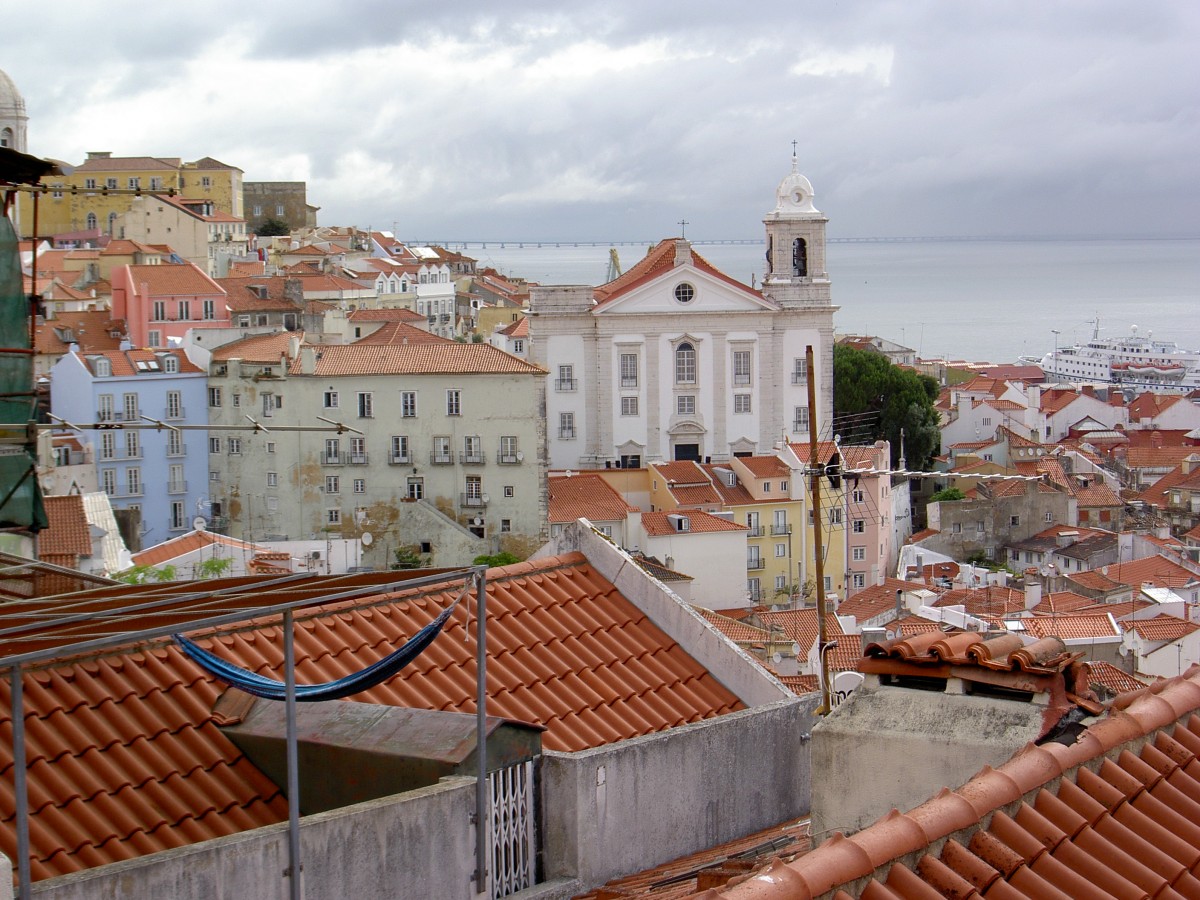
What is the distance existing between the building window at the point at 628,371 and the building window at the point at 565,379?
1403 millimetres

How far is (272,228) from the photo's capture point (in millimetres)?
94875

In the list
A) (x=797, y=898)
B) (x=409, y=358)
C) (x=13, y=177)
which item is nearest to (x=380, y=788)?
(x=797, y=898)

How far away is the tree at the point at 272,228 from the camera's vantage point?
3713 inches

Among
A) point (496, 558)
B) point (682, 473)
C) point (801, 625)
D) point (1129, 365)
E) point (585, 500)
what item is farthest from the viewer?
point (1129, 365)

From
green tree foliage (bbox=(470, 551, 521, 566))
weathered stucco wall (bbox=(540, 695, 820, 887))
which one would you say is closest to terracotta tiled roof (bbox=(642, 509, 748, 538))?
green tree foliage (bbox=(470, 551, 521, 566))

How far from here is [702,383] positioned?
49094mm

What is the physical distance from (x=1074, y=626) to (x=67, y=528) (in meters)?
13.6

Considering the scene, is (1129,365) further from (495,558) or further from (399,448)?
(495,558)

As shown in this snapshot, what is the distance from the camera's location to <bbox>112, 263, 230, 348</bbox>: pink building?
46.8 metres

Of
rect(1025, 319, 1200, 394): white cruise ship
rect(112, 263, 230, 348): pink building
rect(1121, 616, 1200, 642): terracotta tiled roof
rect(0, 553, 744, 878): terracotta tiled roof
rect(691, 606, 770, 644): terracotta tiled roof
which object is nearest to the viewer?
rect(0, 553, 744, 878): terracotta tiled roof

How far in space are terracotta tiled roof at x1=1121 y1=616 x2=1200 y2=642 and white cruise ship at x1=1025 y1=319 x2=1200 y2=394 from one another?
3189 inches

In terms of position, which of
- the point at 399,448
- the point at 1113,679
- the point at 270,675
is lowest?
the point at 1113,679

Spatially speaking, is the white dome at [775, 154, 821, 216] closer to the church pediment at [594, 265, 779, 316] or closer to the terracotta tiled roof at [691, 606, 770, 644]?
the church pediment at [594, 265, 779, 316]

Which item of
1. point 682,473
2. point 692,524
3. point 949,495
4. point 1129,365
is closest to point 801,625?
point 692,524
